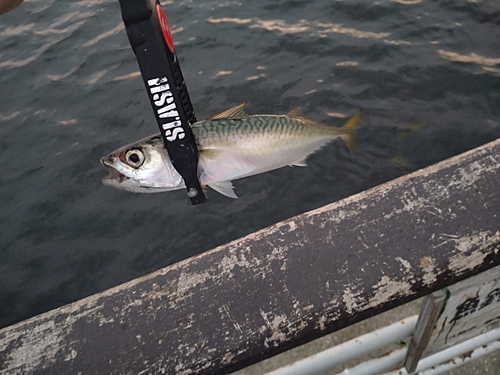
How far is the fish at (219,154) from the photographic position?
1813mm

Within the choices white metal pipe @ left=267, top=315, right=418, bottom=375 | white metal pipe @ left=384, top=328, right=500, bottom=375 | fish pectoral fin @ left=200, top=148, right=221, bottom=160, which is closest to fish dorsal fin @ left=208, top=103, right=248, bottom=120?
fish pectoral fin @ left=200, top=148, right=221, bottom=160

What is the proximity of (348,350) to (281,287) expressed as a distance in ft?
2.20

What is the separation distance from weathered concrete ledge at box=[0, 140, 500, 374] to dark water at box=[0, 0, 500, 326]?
265 cm

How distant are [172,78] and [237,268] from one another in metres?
0.87

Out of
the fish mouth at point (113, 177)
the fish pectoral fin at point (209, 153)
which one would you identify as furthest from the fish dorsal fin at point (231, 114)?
the fish mouth at point (113, 177)

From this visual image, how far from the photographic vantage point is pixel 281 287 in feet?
6.07

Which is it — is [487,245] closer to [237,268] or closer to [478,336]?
[478,336]

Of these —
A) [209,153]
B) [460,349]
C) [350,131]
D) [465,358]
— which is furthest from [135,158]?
[465,358]

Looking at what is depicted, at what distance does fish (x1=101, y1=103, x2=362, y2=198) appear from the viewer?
181 centimetres

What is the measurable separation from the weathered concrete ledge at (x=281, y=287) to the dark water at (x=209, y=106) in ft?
8.68

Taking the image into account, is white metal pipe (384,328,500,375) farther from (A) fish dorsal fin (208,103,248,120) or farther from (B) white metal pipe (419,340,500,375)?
(A) fish dorsal fin (208,103,248,120)

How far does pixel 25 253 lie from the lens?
474 centimetres

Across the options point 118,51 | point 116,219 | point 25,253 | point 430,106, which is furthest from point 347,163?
point 118,51

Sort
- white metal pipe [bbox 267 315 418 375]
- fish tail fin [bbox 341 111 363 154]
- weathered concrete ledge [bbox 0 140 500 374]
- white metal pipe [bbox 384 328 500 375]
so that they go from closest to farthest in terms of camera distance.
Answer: weathered concrete ledge [bbox 0 140 500 374] → white metal pipe [bbox 267 315 418 375] → white metal pipe [bbox 384 328 500 375] → fish tail fin [bbox 341 111 363 154]
